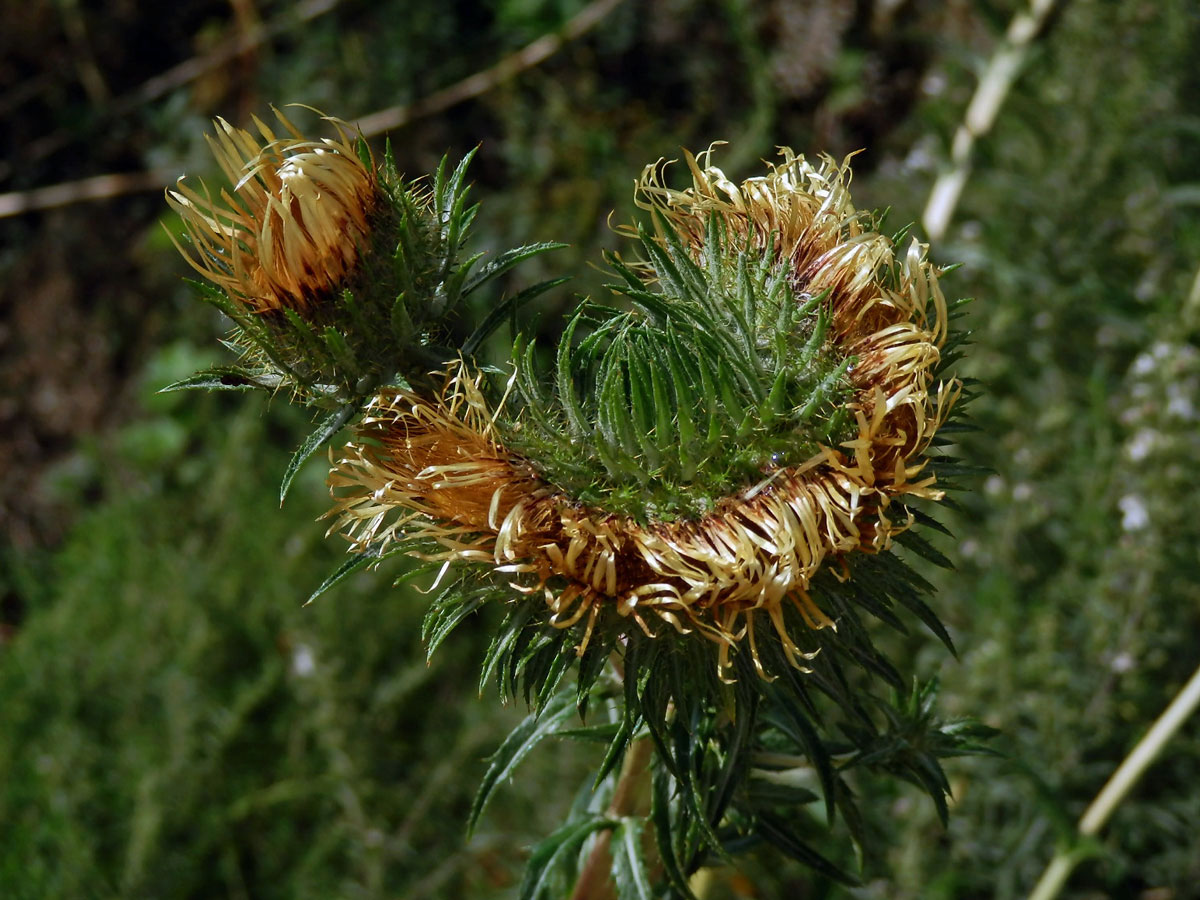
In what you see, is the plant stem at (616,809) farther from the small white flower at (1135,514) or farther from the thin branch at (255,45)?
the thin branch at (255,45)

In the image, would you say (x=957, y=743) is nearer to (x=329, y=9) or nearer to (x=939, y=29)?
(x=939, y=29)

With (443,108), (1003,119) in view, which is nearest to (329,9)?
(443,108)

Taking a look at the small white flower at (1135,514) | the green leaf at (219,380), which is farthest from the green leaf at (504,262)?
the small white flower at (1135,514)

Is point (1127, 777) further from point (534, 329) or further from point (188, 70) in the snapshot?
point (188, 70)

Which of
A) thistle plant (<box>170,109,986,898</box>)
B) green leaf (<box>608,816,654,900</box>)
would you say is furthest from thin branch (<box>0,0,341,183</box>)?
green leaf (<box>608,816,654,900</box>)

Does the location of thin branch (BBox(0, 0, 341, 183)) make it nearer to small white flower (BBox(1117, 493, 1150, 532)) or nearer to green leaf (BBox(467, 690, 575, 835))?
small white flower (BBox(1117, 493, 1150, 532))

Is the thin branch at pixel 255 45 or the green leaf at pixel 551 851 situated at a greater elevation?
the thin branch at pixel 255 45
